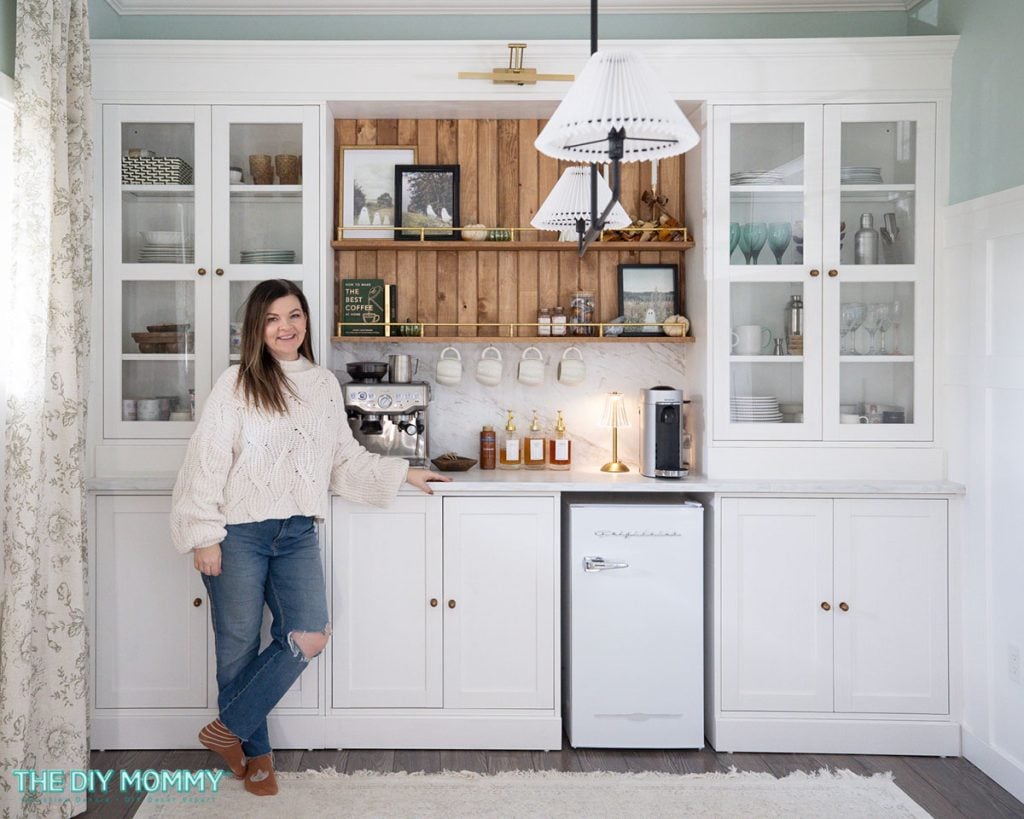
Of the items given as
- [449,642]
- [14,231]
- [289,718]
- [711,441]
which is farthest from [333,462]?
[711,441]

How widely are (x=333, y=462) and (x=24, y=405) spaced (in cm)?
94

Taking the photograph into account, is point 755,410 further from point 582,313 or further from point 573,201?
point 573,201

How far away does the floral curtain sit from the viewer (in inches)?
88.4

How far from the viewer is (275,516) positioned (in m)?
2.56

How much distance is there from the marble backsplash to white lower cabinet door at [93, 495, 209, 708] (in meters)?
1.04

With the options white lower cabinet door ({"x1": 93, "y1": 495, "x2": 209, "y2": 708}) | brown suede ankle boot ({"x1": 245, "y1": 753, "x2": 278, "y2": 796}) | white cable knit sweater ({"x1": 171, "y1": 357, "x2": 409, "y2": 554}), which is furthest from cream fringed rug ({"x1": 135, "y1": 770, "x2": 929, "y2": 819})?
white cable knit sweater ({"x1": 171, "y1": 357, "x2": 409, "y2": 554})

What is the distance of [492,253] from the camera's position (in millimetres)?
3377

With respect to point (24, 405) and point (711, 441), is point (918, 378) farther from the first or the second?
point (24, 405)

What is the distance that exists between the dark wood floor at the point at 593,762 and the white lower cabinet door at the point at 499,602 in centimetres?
19

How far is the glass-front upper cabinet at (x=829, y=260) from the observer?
2.94 meters

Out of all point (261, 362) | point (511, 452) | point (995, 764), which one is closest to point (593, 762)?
point (511, 452)

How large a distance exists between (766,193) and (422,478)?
1.64m

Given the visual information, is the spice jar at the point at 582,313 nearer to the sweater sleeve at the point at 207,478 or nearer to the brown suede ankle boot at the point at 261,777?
the sweater sleeve at the point at 207,478

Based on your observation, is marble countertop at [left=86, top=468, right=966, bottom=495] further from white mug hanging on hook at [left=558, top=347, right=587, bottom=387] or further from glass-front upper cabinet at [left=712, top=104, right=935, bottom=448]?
white mug hanging on hook at [left=558, top=347, right=587, bottom=387]
